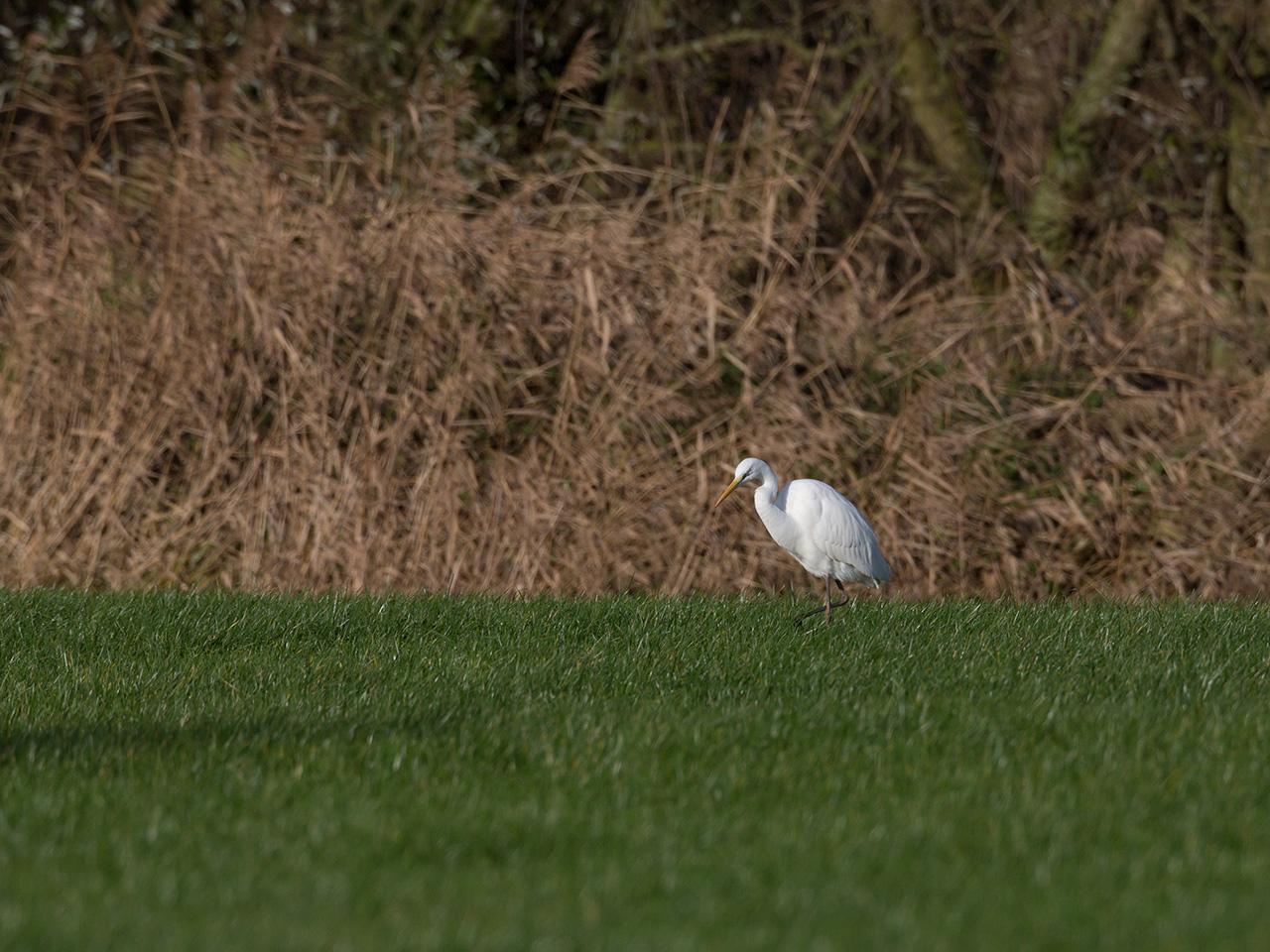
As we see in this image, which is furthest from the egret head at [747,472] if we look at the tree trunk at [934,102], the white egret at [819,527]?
the tree trunk at [934,102]

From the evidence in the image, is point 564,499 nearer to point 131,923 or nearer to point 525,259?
point 525,259

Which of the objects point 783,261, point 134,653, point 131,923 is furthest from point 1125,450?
point 131,923

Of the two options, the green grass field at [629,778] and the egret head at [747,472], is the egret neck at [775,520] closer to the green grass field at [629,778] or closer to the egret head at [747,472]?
the egret head at [747,472]

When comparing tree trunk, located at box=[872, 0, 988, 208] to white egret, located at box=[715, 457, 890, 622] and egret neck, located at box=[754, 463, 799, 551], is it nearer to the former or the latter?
white egret, located at box=[715, 457, 890, 622]

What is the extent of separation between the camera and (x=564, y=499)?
1051cm

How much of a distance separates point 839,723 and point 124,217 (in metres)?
7.16

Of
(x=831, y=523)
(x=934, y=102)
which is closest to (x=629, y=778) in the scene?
(x=831, y=523)

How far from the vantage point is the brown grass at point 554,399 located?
34.5 ft

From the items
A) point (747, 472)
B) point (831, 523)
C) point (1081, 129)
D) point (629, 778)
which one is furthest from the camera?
point (1081, 129)

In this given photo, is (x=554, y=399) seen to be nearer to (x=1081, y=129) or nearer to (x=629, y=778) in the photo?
(x=1081, y=129)

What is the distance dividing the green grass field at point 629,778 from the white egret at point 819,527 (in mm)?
432

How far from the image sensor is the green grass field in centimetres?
402

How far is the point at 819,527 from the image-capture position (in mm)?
8562

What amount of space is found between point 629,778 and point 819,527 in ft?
11.4
